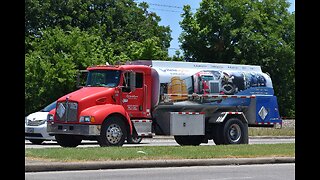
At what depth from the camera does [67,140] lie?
21719 millimetres

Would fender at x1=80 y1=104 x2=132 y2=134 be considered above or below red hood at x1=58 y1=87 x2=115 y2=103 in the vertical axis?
below

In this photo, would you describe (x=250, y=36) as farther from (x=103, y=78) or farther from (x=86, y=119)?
(x=86, y=119)

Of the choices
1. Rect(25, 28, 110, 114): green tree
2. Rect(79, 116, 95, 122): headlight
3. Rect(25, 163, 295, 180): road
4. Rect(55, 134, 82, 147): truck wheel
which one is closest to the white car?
Rect(55, 134, 82, 147): truck wheel

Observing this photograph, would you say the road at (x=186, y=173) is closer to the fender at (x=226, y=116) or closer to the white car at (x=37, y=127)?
the fender at (x=226, y=116)

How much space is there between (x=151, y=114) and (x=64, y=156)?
264 inches

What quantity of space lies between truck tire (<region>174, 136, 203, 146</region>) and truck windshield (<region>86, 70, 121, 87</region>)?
4352 millimetres

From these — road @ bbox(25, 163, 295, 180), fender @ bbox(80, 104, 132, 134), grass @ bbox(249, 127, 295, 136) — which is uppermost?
fender @ bbox(80, 104, 132, 134)

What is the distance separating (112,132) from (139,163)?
4.84 meters

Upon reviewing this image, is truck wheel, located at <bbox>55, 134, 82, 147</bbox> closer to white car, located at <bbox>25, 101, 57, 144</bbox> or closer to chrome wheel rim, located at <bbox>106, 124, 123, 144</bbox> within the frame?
chrome wheel rim, located at <bbox>106, 124, 123, 144</bbox>

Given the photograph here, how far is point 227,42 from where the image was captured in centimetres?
5156

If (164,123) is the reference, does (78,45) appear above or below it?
above

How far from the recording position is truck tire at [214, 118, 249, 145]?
23.1 meters
